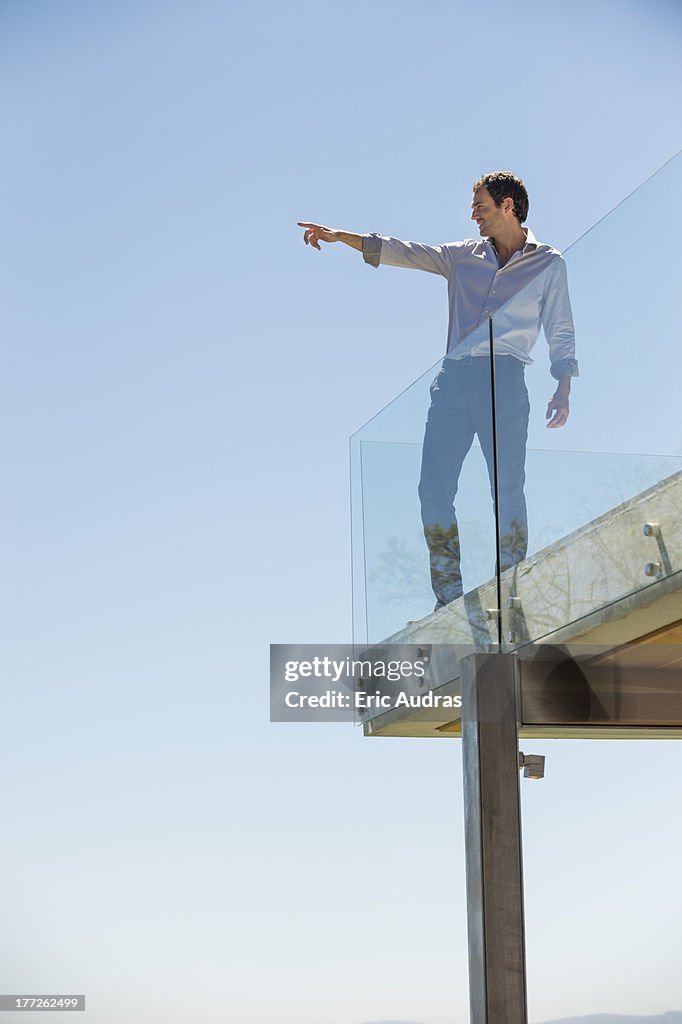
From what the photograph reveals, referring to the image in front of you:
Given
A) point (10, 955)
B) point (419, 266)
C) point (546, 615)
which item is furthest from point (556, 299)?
point (10, 955)

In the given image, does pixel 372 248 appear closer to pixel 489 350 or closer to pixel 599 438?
pixel 489 350

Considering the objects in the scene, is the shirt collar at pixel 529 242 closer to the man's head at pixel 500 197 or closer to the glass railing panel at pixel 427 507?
the man's head at pixel 500 197

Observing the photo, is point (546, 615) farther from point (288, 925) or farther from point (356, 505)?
point (288, 925)

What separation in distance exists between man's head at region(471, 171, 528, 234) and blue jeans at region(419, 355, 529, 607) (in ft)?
1.43

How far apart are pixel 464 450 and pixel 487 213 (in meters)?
0.61

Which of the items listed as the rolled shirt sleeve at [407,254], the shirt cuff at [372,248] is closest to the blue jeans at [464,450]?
the rolled shirt sleeve at [407,254]

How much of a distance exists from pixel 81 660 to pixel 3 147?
369cm

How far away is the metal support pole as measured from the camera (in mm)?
2824

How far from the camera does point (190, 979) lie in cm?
1100

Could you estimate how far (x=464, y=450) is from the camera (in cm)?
311

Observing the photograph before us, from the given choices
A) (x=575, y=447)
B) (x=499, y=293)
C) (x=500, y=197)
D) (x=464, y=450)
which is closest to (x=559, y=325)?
(x=575, y=447)
